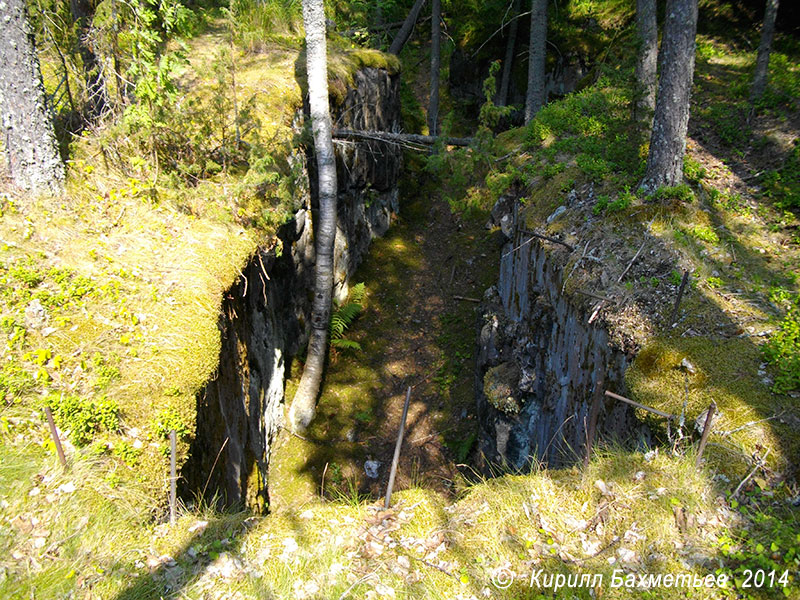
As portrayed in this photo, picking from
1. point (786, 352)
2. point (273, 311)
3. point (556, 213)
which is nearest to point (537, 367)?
point (556, 213)

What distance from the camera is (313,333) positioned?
933 centimetres

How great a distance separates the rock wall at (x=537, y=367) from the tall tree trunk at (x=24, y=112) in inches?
301

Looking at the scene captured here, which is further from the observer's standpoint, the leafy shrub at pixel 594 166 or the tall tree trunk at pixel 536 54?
the tall tree trunk at pixel 536 54

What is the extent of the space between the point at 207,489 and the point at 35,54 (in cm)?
576

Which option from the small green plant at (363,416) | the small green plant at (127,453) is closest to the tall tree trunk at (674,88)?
the small green plant at (363,416)

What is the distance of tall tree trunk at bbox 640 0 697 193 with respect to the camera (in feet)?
20.9

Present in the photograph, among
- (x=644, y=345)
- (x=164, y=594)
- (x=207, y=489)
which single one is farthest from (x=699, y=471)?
(x=207, y=489)

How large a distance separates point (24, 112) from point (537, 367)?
8608 mm

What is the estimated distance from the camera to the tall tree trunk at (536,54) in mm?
11812

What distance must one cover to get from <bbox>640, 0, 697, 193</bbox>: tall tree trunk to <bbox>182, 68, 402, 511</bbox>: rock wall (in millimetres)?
6133

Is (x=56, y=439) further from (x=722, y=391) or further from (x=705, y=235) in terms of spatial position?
(x=705, y=235)

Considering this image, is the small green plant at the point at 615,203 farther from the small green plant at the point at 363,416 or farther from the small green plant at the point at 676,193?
the small green plant at the point at 363,416

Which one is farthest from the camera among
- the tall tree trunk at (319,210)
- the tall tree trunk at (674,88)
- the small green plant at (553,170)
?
the small green plant at (553,170)

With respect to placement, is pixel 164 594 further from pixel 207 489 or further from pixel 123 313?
pixel 123 313
